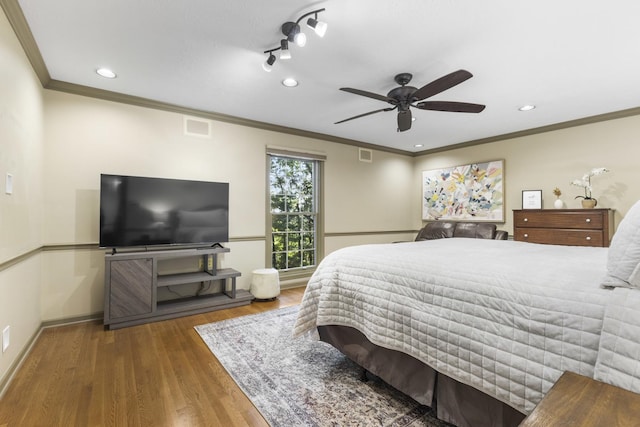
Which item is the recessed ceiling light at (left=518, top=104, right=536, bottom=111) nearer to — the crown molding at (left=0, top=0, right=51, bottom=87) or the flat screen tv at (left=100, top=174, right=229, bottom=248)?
the flat screen tv at (left=100, top=174, right=229, bottom=248)

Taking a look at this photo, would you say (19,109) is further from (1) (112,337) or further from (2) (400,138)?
(2) (400,138)

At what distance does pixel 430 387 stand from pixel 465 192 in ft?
14.3

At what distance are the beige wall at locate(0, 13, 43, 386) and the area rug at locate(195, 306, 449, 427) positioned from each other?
4.47 ft

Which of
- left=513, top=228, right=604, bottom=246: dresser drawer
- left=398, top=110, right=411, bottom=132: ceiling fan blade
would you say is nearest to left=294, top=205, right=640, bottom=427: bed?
left=398, top=110, right=411, bottom=132: ceiling fan blade

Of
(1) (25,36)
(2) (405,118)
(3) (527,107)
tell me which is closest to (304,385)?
(2) (405,118)

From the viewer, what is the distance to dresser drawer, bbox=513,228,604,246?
A: 3492 millimetres

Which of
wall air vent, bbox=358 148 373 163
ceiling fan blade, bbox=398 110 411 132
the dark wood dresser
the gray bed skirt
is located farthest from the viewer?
wall air vent, bbox=358 148 373 163

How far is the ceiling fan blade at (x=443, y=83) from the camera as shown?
7.06 feet

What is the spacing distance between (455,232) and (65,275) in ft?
17.2

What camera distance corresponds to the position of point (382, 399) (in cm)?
180

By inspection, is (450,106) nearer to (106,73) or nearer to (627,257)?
(627,257)

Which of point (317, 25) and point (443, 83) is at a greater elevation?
point (317, 25)

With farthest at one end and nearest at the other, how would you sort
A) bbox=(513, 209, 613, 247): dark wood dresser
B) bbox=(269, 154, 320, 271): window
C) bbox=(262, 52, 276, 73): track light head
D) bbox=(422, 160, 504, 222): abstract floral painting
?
bbox=(422, 160, 504, 222): abstract floral painting
bbox=(269, 154, 320, 271): window
bbox=(513, 209, 613, 247): dark wood dresser
bbox=(262, 52, 276, 73): track light head

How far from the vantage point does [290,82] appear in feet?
9.60
